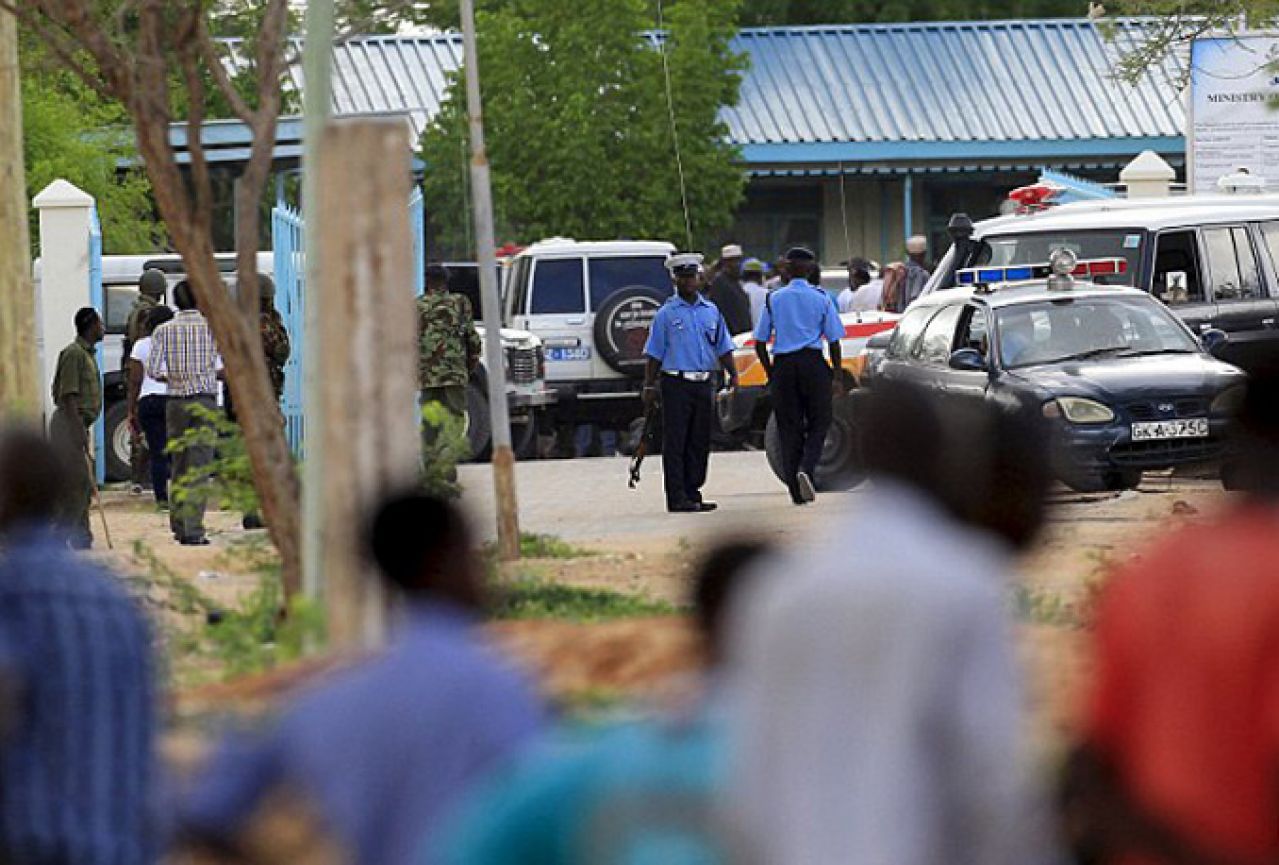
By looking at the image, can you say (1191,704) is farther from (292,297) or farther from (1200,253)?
(1200,253)

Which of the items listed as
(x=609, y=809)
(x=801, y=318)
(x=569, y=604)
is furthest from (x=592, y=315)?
(x=609, y=809)

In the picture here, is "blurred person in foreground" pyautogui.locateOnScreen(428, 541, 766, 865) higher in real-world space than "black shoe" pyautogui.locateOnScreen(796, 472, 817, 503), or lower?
higher

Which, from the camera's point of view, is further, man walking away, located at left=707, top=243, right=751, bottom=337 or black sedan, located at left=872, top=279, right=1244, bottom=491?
man walking away, located at left=707, top=243, right=751, bottom=337

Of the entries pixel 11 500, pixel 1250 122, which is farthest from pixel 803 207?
pixel 11 500

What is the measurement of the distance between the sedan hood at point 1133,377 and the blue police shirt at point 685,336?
79.6 inches

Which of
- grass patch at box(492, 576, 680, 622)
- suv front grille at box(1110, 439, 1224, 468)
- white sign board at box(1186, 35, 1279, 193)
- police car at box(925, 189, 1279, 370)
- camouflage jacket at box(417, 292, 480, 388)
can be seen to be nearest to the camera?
grass patch at box(492, 576, 680, 622)

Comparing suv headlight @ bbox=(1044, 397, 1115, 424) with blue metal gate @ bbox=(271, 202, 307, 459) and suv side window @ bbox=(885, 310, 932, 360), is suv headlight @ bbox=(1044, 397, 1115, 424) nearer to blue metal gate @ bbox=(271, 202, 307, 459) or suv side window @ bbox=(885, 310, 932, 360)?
suv side window @ bbox=(885, 310, 932, 360)

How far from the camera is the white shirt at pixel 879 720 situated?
3.97m

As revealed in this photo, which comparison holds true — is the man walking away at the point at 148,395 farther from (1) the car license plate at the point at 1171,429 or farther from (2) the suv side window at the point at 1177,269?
(2) the suv side window at the point at 1177,269

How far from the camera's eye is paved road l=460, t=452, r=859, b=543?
18.0 meters

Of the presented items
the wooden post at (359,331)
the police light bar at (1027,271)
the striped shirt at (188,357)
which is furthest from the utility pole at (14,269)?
the police light bar at (1027,271)

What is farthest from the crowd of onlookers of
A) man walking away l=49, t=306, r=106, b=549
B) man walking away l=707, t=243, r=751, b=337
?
man walking away l=707, t=243, r=751, b=337

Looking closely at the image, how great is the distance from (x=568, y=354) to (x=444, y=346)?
342 inches

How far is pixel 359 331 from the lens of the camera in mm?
8500
